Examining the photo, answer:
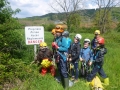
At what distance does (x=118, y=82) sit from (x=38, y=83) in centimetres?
266

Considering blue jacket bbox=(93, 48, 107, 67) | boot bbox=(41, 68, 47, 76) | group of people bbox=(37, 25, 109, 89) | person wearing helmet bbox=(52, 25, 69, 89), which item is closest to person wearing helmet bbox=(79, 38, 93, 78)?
group of people bbox=(37, 25, 109, 89)

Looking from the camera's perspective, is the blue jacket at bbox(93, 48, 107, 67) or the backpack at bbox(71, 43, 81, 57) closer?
the blue jacket at bbox(93, 48, 107, 67)

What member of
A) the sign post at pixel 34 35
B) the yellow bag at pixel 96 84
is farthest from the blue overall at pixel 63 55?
the sign post at pixel 34 35

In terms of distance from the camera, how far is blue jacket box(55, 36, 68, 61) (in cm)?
677

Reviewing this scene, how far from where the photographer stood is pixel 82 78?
7.88 m

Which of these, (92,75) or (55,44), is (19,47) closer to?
(55,44)

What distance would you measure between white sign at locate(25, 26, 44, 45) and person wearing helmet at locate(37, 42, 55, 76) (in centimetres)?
65

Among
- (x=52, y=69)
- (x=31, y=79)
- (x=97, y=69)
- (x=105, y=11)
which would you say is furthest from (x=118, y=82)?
(x=105, y=11)

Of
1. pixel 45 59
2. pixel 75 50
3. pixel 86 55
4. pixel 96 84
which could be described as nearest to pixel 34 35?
pixel 45 59

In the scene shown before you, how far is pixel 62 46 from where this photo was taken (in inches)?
269

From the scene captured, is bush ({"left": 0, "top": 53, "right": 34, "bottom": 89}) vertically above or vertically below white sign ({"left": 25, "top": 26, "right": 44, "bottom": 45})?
below

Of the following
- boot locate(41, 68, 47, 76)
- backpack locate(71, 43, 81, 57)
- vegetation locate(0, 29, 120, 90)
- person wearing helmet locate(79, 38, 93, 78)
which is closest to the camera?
vegetation locate(0, 29, 120, 90)

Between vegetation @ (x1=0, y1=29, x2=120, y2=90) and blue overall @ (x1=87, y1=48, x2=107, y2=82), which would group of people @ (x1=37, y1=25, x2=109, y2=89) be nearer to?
blue overall @ (x1=87, y1=48, x2=107, y2=82)

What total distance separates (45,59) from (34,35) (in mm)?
1144
